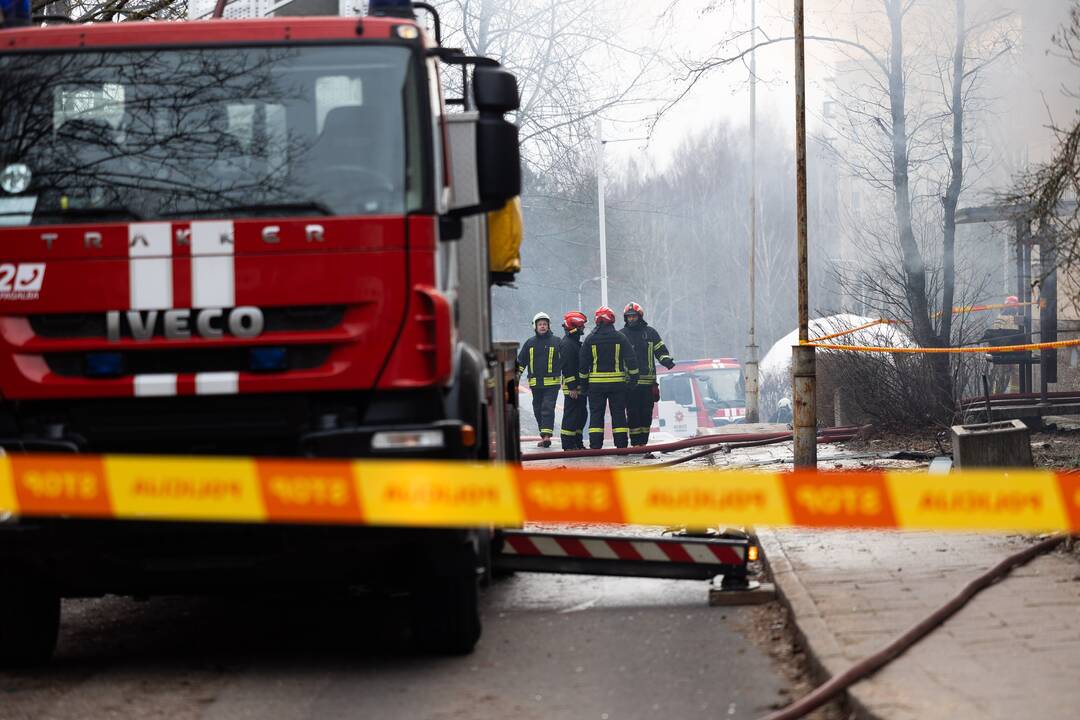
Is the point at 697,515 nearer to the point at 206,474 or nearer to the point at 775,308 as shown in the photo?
the point at 206,474

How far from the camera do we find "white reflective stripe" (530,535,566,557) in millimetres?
7617

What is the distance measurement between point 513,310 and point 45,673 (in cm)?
3701

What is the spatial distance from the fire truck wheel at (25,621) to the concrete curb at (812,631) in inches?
127

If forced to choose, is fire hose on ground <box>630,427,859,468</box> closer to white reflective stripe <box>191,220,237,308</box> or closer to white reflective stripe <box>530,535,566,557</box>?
white reflective stripe <box>530,535,566,557</box>

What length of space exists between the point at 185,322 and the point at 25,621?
1.61m

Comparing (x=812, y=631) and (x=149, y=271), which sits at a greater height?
(x=149, y=271)

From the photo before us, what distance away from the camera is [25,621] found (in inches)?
253

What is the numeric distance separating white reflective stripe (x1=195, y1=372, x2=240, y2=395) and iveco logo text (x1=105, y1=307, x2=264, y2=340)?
0.16 m

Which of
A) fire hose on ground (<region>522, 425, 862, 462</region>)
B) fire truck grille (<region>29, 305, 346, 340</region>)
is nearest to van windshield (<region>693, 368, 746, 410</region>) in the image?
fire hose on ground (<region>522, 425, 862, 462</region>)

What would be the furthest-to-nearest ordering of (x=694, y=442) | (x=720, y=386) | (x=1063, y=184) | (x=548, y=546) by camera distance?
1. (x=720, y=386)
2. (x=694, y=442)
3. (x=1063, y=184)
4. (x=548, y=546)

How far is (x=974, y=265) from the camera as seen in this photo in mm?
24609

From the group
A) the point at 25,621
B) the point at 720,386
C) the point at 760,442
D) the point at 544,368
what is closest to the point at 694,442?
the point at 760,442

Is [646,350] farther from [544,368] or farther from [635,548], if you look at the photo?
[635,548]

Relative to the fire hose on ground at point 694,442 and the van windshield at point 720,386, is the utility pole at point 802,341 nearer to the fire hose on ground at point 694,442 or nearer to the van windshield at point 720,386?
the fire hose on ground at point 694,442
